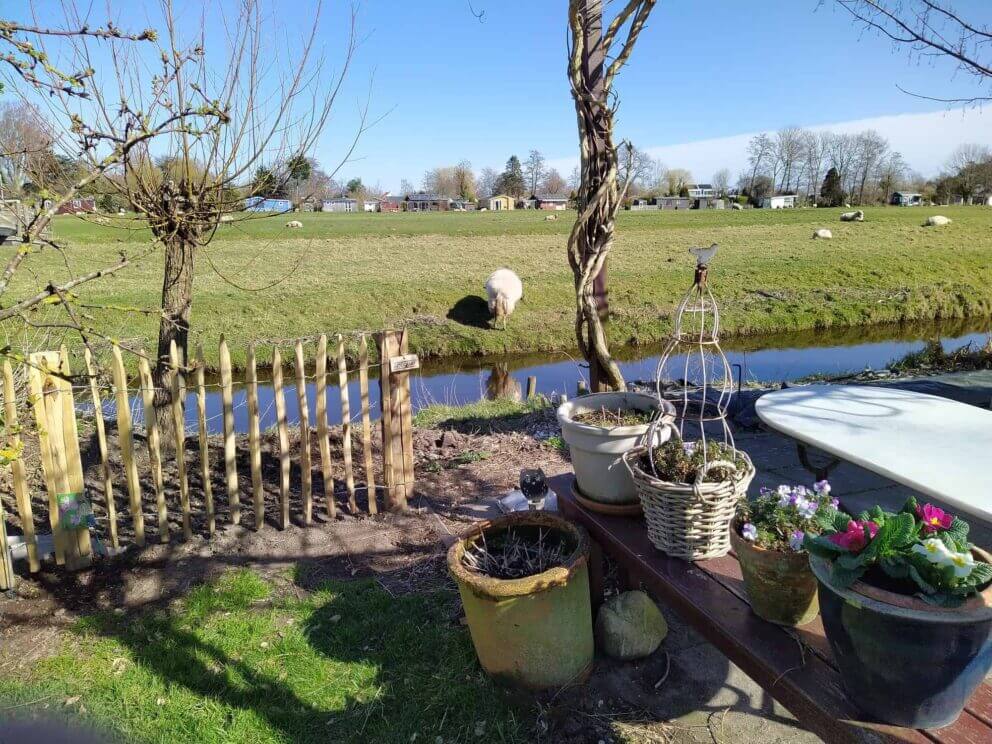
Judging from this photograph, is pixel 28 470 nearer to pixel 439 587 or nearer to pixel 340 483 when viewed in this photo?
pixel 340 483

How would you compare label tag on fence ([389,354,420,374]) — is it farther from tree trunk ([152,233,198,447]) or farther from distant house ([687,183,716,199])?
distant house ([687,183,716,199])

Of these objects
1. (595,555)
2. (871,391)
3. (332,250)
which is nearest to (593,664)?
(595,555)

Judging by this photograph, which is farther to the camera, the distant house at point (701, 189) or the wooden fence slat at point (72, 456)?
the distant house at point (701, 189)

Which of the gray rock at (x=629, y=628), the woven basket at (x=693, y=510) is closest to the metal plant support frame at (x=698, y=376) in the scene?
the woven basket at (x=693, y=510)

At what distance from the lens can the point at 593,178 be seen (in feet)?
11.0

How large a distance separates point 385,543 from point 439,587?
648 millimetres

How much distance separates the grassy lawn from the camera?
2.66 m

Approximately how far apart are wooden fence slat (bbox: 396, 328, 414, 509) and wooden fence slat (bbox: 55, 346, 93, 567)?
1.88 m

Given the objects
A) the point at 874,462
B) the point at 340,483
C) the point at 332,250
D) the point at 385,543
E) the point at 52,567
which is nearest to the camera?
the point at 874,462

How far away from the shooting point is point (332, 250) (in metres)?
25.8

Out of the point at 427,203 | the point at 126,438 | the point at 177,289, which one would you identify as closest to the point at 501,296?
the point at 177,289

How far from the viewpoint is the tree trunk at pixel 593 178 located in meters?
3.26

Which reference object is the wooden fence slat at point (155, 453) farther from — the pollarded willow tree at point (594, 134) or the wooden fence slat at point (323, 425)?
the pollarded willow tree at point (594, 134)

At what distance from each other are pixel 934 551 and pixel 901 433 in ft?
5.41
